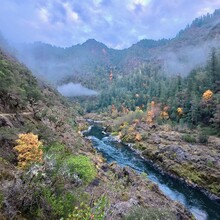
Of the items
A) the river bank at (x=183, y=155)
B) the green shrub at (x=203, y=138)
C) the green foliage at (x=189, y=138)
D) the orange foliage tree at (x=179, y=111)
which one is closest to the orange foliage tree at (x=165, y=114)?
the orange foliage tree at (x=179, y=111)

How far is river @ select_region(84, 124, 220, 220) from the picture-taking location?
170ft

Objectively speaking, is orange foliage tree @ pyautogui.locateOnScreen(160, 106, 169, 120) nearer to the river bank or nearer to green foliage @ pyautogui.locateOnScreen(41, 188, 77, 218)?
the river bank

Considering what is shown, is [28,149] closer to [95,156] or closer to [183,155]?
[95,156]

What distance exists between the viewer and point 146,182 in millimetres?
53125

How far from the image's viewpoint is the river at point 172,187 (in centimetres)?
5177

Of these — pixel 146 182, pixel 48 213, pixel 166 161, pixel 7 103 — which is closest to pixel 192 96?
pixel 166 161

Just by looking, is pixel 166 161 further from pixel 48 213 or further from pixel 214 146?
pixel 48 213

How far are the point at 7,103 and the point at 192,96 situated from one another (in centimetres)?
8639

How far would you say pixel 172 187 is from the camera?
63125mm

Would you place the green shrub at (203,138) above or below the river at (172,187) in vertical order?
above

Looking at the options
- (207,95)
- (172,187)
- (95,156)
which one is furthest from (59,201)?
(207,95)

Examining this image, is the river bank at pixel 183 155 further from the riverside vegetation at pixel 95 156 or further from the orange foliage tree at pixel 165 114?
the orange foliage tree at pixel 165 114

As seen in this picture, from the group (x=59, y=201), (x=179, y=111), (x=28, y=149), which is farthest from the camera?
(x=179, y=111)

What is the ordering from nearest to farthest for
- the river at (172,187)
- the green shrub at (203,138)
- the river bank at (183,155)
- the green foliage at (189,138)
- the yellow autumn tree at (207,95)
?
the river at (172,187)
the river bank at (183,155)
the green shrub at (203,138)
the green foliage at (189,138)
the yellow autumn tree at (207,95)
